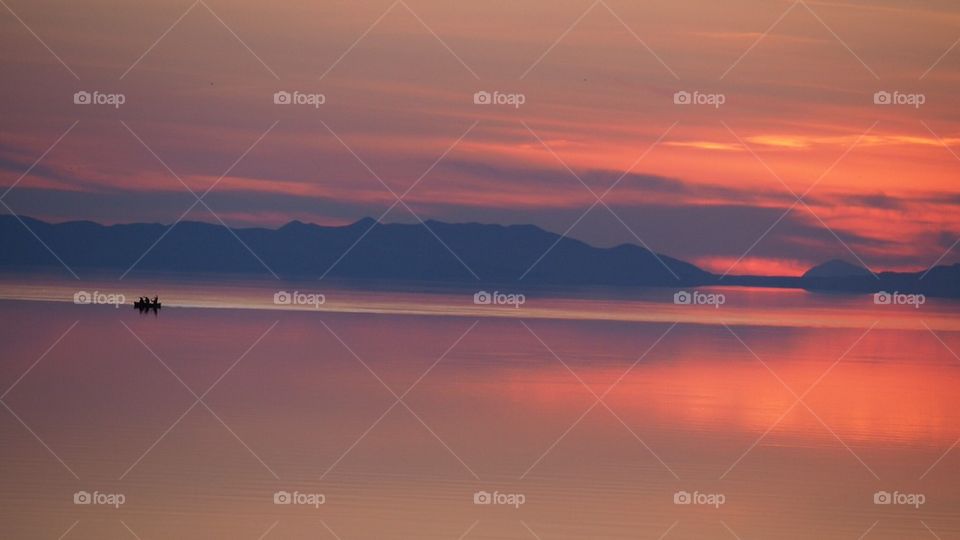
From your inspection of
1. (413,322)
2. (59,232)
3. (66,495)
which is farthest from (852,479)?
(59,232)

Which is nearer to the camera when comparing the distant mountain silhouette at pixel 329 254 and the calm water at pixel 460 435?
the calm water at pixel 460 435

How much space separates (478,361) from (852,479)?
1139 centimetres

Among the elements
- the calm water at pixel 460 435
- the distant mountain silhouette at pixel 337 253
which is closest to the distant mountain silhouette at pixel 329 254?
the distant mountain silhouette at pixel 337 253

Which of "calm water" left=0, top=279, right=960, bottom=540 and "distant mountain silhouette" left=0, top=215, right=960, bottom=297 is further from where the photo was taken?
"distant mountain silhouette" left=0, top=215, right=960, bottom=297

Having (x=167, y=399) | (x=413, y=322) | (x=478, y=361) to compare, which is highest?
(x=413, y=322)

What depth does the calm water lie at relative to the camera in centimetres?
1291

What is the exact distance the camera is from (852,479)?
1557 centimetres

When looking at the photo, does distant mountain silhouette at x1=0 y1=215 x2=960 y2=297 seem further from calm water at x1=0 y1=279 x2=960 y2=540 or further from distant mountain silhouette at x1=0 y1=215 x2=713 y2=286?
calm water at x1=0 y1=279 x2=960 y2=540

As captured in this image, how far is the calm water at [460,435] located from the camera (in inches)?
508

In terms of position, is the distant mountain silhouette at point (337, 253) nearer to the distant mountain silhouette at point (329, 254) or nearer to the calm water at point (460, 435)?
the distant mountain silhouette at point (329, 254)

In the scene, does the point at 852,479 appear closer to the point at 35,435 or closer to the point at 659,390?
the point at 659,390

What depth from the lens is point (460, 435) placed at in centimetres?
1720

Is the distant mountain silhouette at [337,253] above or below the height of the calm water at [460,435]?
above

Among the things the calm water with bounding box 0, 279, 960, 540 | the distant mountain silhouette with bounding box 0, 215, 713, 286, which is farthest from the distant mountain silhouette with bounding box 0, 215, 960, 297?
the calm water with bounding box 0, 279, 960, 540
